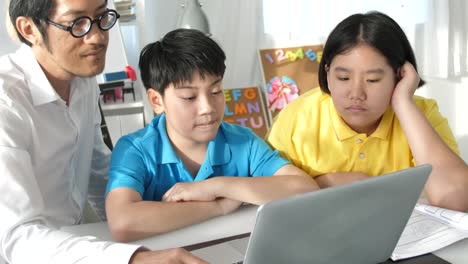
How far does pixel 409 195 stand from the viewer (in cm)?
80

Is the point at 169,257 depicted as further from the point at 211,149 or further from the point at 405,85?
the point at 405,85

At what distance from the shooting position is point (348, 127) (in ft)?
4.55

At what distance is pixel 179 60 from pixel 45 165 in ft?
1.33

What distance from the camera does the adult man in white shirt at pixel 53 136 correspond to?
896mm

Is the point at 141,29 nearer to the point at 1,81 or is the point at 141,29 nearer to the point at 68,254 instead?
the point at 1,81

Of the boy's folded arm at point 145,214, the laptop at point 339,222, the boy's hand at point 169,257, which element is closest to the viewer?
the laptop at point 339,222

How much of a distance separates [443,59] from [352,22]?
6.89 ft

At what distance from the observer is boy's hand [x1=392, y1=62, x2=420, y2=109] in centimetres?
130

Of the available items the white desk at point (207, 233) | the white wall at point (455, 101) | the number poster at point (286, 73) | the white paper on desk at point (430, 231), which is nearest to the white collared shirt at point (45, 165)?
the white desk at point (207, 233)

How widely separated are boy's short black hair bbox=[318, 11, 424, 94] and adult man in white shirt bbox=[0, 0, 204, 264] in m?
0.58

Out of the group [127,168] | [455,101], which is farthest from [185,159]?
[455,101]

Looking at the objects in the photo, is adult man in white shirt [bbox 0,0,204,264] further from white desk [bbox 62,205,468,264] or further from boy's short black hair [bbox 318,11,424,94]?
boy's short black hair [bbox 318,11,424,94]

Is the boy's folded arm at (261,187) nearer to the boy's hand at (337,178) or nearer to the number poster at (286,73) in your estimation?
the boy's hand at (337,178)

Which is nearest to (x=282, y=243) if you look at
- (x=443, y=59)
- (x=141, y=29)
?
(x=141, y=29)
